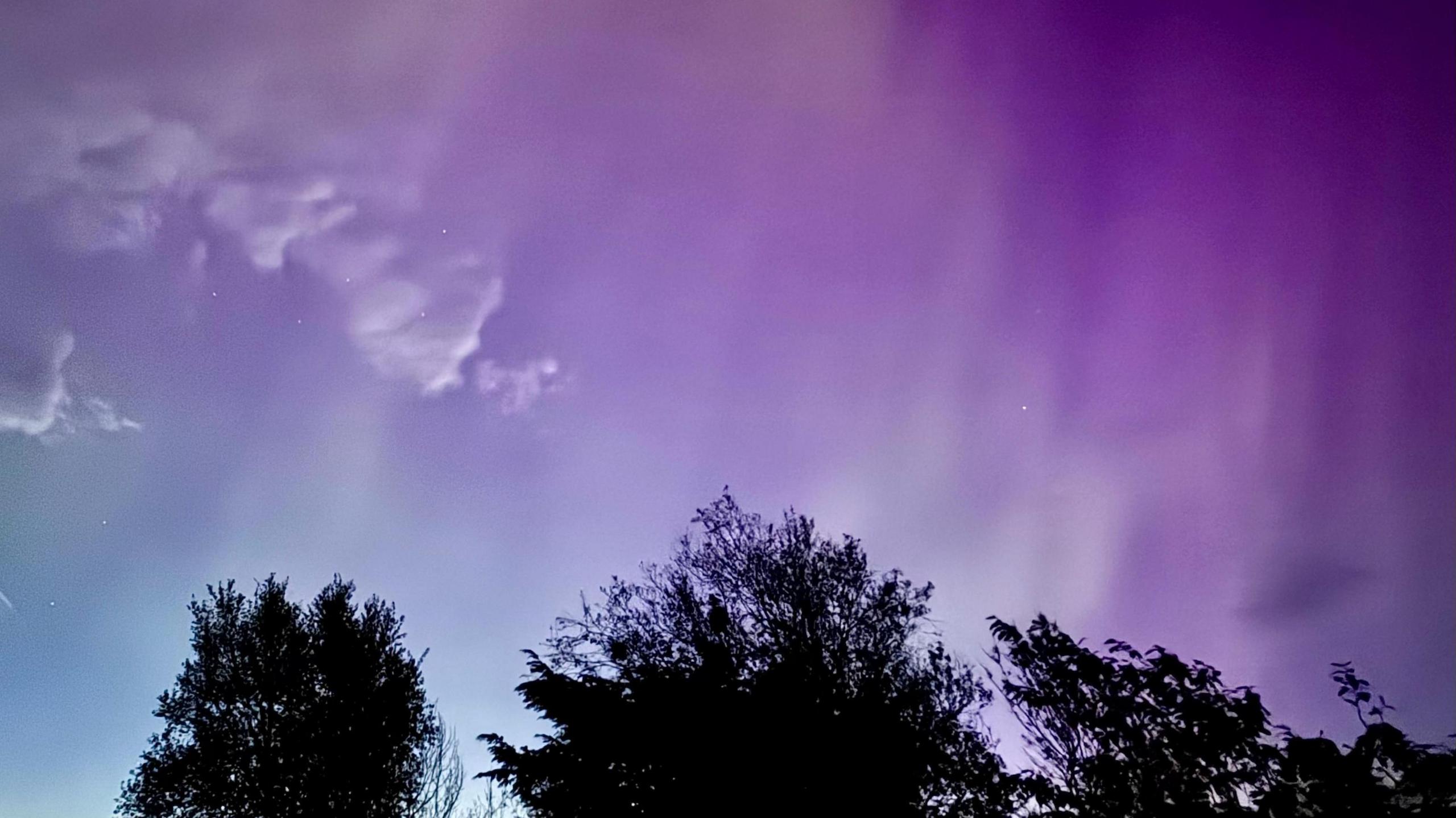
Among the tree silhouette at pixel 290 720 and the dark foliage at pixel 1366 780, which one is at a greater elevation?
the tree silhouette at pixel 290 720

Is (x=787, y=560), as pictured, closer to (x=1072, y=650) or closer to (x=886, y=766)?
(x=886, y=766)

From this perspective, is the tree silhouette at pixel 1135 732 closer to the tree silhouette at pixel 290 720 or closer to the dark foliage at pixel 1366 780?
the dark foliage at pixel 1366 780

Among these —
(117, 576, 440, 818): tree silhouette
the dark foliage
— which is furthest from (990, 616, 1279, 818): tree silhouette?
(117, 576, 440, 818): tree silhouette

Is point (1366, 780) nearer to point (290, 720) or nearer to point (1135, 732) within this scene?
point (1135, 732)

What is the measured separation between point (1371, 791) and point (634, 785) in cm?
1170

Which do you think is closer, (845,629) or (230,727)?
(230,727)

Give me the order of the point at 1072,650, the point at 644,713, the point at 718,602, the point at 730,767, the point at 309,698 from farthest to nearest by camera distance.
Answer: the point at 718,602 < the point at 309,698 < the point at 644,713 < the point at 730,767 < the point at 1072,650

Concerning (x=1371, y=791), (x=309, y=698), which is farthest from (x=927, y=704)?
(x=309, y=698)

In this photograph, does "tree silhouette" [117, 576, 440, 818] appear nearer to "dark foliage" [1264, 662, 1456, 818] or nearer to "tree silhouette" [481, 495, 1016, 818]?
"tree silhouette" [481, 495, 1016, 818]

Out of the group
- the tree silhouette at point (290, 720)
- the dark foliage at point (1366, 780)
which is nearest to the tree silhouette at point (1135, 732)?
the dark foliage at point (1366, 780)

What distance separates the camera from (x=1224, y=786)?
8648mm

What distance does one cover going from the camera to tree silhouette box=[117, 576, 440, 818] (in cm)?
1867

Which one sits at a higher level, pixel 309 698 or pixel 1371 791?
pixel 309 698

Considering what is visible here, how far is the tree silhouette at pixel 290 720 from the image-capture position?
18672mm
